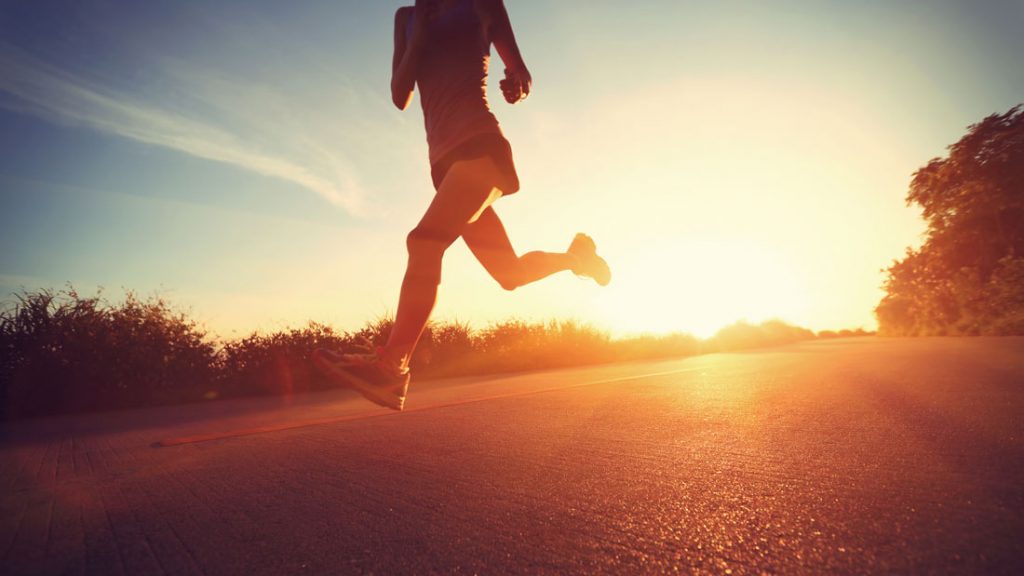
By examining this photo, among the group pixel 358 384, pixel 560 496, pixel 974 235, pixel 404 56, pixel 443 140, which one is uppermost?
pixel 974 235

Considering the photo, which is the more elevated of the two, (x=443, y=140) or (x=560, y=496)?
(x=443, y=140)

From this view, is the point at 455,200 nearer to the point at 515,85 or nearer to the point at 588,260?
the point at 515,85

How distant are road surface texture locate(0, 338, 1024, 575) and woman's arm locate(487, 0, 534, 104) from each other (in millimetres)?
1939

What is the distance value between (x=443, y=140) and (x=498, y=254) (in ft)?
2.79

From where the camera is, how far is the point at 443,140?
2.63m

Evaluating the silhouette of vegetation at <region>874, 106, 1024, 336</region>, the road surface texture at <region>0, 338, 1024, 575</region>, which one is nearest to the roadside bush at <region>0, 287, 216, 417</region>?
the road surface texture at <region>0, 338, 1024, 575</region>

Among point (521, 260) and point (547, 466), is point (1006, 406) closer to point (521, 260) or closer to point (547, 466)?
point (547, 466)

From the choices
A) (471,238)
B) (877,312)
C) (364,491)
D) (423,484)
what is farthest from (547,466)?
(877,312)

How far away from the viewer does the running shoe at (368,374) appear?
245 cm

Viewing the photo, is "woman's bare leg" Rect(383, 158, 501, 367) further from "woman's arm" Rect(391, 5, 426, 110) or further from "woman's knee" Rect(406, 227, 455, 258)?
"woman's arm" Rect(391, 5, 426, 110)

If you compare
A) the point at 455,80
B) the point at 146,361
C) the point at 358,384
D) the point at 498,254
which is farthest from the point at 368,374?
the point at 146,361

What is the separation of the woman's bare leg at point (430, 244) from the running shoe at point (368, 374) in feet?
0.22

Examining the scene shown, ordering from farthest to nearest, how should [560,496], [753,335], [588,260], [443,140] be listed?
[753,335]
[588,260]
[443,140]
[560,496]

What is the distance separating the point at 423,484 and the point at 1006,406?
2774 millimetres
